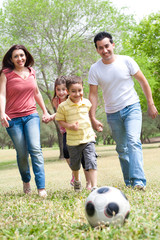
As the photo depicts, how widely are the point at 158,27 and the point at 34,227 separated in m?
28.4

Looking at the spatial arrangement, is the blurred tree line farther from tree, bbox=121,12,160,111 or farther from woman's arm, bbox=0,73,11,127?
woman's arm, bbox=0,73,11,127

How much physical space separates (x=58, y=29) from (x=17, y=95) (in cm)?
1835

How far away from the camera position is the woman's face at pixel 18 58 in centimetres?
635

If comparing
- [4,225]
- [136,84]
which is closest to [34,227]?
[4,225]

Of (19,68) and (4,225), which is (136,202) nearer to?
(4,225)

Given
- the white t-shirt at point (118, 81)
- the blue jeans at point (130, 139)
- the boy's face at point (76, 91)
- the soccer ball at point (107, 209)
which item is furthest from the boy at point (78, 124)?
the soccer ball at point (107, 209)

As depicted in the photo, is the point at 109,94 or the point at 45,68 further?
the point at 45,68

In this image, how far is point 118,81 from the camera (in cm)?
628

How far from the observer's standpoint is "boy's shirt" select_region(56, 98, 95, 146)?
605 cm

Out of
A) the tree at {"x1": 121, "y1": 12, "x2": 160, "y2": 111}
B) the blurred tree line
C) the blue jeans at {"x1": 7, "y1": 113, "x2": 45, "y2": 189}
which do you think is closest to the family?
the blue jeans at {"x1": 7, "y1": 113, "x2": 45, "y2": 189}

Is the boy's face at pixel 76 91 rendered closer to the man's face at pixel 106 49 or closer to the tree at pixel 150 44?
the man's face at pixel 106 49

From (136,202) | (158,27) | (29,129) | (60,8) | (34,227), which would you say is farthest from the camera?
(158,27)

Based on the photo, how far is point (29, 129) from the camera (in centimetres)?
628

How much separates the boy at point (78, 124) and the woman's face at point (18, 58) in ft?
3.44
